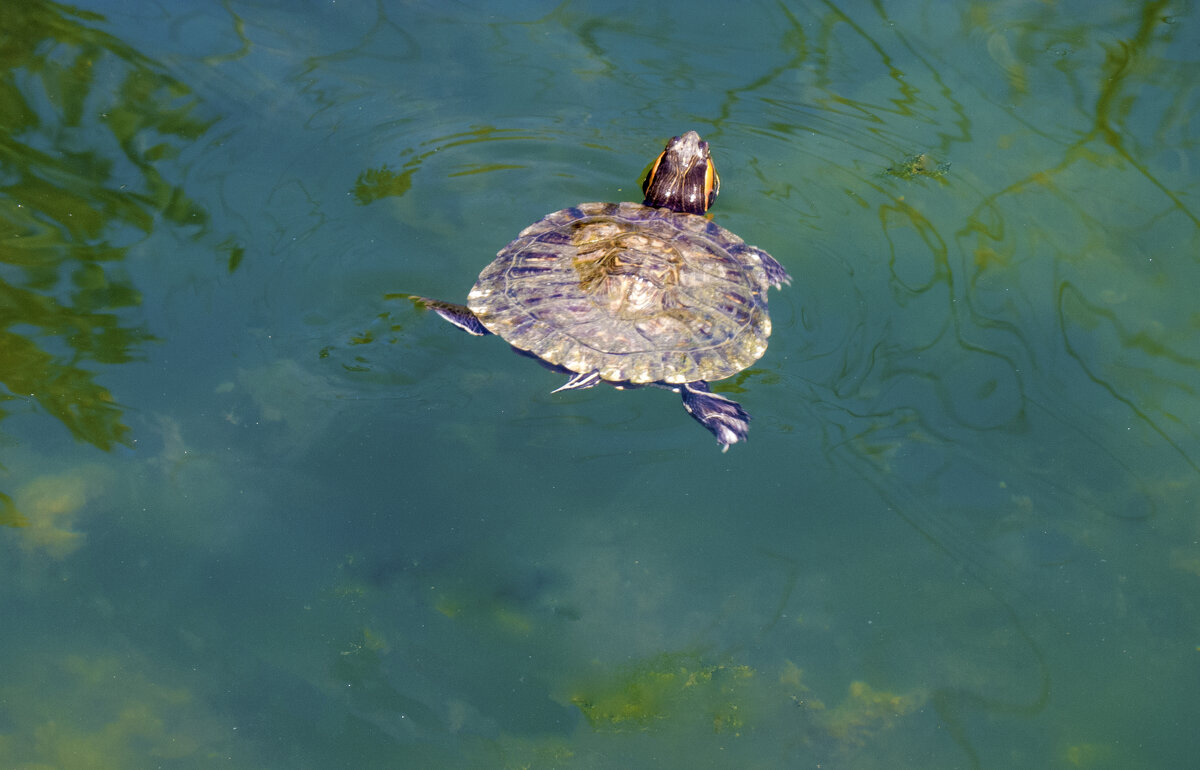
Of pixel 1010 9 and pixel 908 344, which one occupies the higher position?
pixel 1010 9

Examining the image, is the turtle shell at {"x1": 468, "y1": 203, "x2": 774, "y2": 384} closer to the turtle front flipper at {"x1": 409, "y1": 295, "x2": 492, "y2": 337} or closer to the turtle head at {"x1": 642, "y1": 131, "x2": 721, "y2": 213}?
the turtle front flipper at {"x1": 409, "y1": 295, "x2": 492, "y2": 337}

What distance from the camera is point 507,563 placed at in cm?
313

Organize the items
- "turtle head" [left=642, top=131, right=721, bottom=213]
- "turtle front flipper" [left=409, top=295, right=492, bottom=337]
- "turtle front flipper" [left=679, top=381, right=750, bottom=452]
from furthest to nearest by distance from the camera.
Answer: "turtle head" [left=642, top=131, right=721, bottom=213], "turtle front flipper" [left=409, top=295, right=492, bottom=337], "turtle front flipper" [left=679, top=381, right=750, bottom=452]

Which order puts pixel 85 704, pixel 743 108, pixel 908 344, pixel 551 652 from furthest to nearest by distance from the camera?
pixel 743 108
pixel 908 344
pixel 551 652
pixel 85 704

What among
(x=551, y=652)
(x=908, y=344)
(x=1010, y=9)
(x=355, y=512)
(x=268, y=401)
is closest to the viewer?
(x=551, y=652)

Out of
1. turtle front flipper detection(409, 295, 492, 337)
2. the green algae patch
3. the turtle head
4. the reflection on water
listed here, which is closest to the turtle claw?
turtle front flipper detection(409, 295, 492, 337)

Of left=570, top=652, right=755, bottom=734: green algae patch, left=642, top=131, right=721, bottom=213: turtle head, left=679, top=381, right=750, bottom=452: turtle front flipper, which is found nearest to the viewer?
left=570, top=652, right=755, bottom=734: green algae patch

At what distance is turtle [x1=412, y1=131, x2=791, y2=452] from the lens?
3.48 meters

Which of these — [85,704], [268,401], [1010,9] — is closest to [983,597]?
[268,401]

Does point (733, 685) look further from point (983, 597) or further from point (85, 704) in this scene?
point (85, 704)

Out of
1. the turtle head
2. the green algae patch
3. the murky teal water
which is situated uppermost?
the turtle head

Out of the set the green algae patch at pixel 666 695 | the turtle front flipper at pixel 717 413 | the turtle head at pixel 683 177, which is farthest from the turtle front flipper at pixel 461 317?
the green algae patch at pixel 666 695

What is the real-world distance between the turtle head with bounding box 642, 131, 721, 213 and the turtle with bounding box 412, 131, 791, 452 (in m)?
0.19

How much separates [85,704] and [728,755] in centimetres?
211
